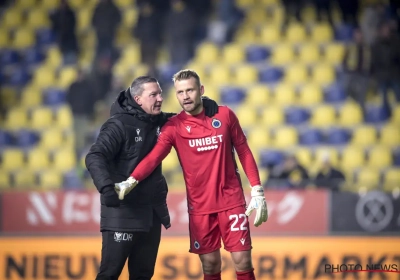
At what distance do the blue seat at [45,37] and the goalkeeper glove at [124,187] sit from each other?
10.6 metres

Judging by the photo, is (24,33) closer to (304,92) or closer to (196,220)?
(304,92)

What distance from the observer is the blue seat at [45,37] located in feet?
54.5

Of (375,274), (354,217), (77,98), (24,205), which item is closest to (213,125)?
(375,274)

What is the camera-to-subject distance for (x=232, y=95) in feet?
→ 49.8

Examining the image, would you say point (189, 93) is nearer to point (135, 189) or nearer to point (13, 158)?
point (135, 189)

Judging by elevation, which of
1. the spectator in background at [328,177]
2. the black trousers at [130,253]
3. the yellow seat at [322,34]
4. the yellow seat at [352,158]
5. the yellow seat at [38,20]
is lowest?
the black trousers at [130,253]

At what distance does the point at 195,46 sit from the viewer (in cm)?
1577

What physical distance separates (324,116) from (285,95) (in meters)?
0.82

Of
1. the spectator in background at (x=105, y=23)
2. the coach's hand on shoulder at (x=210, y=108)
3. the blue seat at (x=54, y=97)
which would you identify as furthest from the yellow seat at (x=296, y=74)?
the coach's hand on shoulder at (x=210, y=108)

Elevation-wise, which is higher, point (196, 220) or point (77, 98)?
point (77, 98)

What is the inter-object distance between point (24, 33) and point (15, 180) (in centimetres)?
533

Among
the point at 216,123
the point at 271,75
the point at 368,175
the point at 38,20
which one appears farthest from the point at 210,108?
the point at 38,20

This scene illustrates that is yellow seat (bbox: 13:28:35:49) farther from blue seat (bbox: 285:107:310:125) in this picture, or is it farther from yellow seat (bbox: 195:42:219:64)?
blue seat (bbox: 285:107:310:125)

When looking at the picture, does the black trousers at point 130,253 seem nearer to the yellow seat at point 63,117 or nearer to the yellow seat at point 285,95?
the yellow seat at point 285,95
